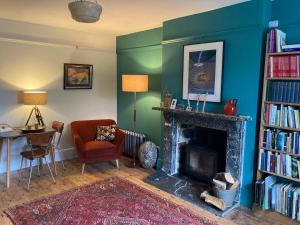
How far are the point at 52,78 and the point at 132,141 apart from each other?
184cm

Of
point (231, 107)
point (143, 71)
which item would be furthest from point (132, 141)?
point (231, 107)

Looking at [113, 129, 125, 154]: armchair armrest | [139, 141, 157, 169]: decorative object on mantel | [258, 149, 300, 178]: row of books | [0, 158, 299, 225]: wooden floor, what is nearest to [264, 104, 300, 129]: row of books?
[258, 149, 300, 178]: row of books

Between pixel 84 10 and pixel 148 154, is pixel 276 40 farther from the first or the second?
pixel 148 154

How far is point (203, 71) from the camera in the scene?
11.4 ft

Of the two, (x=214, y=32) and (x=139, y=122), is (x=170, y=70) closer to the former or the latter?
(x=214, y=32)

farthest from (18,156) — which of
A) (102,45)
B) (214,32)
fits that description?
(214,32)

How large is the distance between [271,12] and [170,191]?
2.53 meters

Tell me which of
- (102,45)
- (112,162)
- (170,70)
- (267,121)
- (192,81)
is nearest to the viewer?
(267,121)

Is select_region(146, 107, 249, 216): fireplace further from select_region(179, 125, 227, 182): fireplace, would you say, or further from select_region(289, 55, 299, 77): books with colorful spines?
select_region(289, 55, 299, 77): books with colorful spines

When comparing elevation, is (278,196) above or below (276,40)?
below

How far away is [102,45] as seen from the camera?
16.8 ft

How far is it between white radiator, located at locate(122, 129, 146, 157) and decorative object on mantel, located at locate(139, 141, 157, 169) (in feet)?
1.25

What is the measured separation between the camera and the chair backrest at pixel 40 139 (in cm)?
354

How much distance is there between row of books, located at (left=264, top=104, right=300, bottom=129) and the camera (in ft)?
8.88
